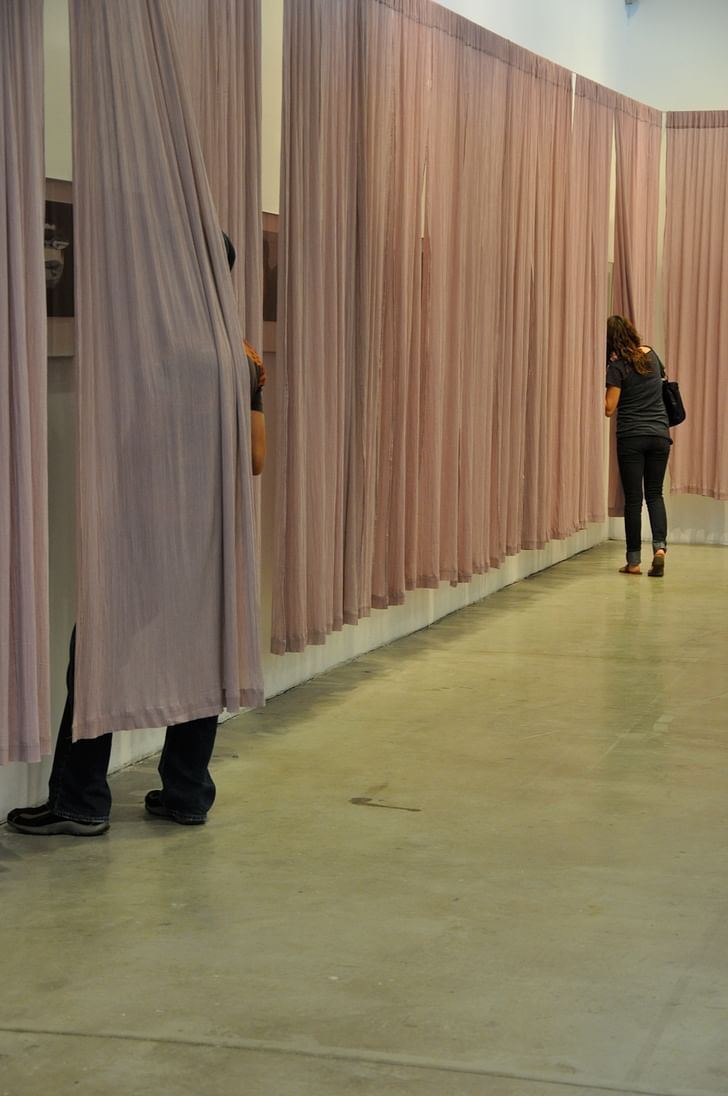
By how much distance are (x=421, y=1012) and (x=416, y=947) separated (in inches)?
14.6

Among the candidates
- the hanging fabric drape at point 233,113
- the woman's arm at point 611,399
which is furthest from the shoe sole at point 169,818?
the woman's arm at point 611,399

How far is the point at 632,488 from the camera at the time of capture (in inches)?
399

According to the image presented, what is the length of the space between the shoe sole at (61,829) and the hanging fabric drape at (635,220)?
22.9 ft

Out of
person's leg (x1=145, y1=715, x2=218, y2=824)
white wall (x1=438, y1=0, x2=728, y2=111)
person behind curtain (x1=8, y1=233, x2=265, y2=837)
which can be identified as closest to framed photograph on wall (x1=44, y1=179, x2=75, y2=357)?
person behind curtain (x1=8, y1=233, x2=265, y2=837)

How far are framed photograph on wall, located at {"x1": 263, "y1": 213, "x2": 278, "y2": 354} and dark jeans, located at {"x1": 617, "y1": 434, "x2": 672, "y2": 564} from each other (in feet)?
14.9

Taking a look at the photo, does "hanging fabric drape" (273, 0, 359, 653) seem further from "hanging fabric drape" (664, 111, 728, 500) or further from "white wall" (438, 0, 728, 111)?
"hanging fabric drape" (664, 111, 728, 500)

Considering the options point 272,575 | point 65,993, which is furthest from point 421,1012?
point 272,575

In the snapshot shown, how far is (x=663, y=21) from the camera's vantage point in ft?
38.4

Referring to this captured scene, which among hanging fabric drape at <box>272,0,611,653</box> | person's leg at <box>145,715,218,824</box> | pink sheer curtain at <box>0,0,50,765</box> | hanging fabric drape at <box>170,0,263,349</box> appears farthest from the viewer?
hanging fabric drape at <box>272,0,611,653</box>

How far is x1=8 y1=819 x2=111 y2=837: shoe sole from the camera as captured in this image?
4.48 meters

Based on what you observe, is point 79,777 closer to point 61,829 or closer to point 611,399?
point 61,829

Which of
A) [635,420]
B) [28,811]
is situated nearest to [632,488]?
[635,420]

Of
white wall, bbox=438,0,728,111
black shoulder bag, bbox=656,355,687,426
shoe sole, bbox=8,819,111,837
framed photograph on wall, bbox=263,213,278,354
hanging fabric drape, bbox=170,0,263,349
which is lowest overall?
shoe sole, bbox=8,819,111,837

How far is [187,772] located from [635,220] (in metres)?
7.61
